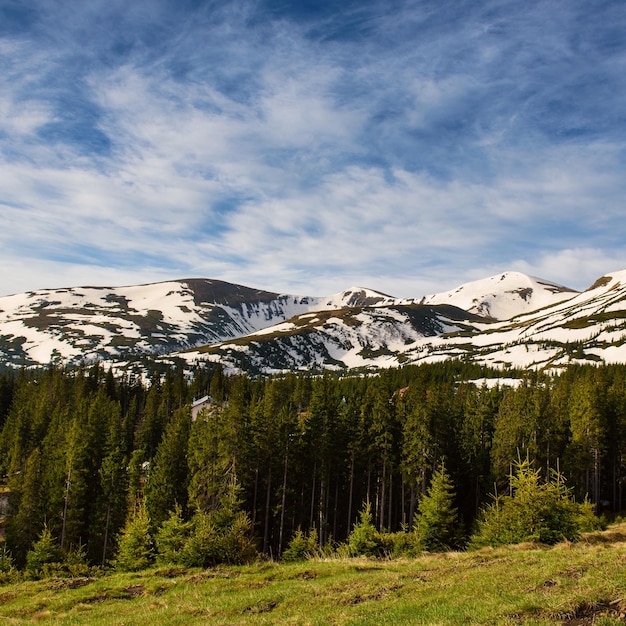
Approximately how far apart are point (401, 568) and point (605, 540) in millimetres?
14688

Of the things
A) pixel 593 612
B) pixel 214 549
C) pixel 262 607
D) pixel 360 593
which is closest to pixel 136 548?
pixel 214 549

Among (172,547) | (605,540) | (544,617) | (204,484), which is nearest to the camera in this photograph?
(544,617)

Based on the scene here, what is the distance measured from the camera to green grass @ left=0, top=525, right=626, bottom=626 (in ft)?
42.8

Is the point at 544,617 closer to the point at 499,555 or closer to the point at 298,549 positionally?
the point at 499,555

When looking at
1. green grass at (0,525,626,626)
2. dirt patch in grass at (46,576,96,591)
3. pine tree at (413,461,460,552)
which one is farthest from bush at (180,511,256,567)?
pine tree at (413,461,460,552)

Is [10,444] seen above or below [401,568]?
below

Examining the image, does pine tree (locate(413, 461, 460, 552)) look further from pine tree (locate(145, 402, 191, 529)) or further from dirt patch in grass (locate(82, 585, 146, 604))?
pine tree (locate(145, 402, 191, 529))

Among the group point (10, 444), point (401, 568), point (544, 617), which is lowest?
point (10, 444)

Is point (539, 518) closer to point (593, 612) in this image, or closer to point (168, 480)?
point (593, 612)

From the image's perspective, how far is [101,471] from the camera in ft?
184

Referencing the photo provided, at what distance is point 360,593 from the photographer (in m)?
17.9

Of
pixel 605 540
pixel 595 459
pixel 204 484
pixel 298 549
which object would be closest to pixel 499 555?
pixel 605 540

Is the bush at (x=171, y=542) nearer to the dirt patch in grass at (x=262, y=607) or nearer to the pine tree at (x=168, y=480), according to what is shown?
the dirt patch in grass at (x=262, y=607)

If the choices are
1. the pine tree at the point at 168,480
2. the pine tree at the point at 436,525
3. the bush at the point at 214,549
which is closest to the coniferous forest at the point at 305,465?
the pine tree at the point at 168,480
